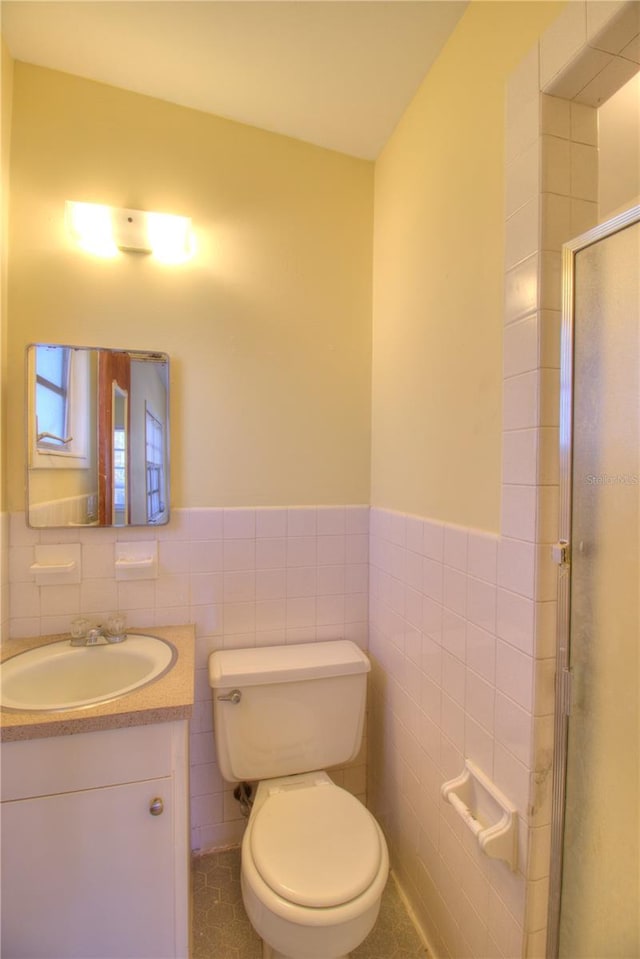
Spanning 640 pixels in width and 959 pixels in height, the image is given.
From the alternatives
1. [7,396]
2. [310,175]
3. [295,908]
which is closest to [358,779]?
[295,908]

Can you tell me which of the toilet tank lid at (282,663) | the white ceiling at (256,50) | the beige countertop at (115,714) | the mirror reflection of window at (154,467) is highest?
the white ceiling at (256,50)

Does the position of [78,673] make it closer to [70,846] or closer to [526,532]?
[70,846]

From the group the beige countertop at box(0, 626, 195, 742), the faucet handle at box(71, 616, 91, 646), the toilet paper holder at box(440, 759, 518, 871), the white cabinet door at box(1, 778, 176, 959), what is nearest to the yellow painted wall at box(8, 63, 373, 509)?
the faucet handle at box(71, 616, 91, 646)

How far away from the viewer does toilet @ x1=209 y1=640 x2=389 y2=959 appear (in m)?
1.02

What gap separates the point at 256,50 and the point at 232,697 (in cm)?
199

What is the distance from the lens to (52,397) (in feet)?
4.67

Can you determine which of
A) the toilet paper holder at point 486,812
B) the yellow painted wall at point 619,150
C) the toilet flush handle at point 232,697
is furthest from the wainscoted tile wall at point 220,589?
the yellow painted wall at point 619,150

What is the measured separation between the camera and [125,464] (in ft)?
4.87

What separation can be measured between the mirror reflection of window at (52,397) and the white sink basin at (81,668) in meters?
0.66

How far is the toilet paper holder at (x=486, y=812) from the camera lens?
3.06 feet

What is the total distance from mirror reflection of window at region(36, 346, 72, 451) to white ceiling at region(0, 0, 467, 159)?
2.96 ft

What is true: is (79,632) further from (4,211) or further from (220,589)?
(4,211)

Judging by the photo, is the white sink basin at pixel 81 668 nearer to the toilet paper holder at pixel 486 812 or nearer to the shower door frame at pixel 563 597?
the toilet paper holder at pixel 486 812

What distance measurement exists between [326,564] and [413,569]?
1.35ft
